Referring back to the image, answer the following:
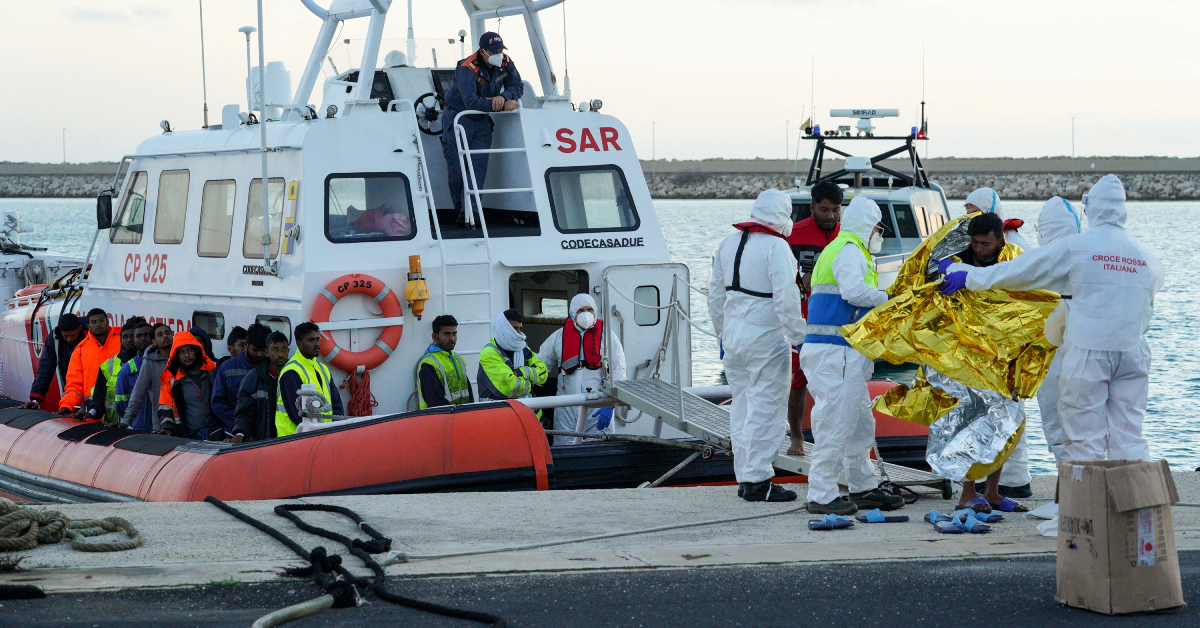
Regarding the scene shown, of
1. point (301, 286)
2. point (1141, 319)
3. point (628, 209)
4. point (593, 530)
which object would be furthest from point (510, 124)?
point (1141, 319)

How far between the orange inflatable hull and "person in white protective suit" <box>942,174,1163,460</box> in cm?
292

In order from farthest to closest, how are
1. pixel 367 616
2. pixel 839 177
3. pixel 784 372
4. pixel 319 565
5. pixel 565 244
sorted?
pixel 839 177, pixel 565 244, pixel 784 372, pixel 319 565, pixel 367 616

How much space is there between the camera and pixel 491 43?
8.84 m

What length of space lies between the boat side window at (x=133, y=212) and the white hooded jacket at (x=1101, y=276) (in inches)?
280

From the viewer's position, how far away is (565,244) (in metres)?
8.72

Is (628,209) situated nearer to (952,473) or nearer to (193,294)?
(193,294)

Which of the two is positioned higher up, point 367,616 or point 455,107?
point 455,107

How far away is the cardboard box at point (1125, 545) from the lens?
4234mm

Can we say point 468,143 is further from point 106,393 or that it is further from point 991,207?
point 991,207

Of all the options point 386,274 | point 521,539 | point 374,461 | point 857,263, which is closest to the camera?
point 521,539

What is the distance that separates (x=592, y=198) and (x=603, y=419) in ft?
5.31

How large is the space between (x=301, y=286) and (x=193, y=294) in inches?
62.8

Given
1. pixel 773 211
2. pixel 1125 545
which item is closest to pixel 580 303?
pixel 773 211

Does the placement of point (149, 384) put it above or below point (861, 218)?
below
